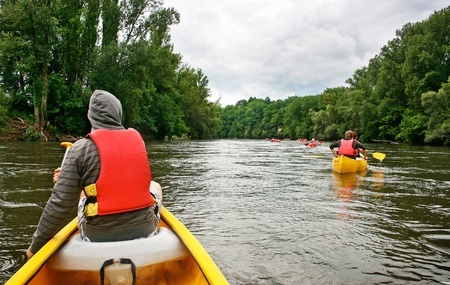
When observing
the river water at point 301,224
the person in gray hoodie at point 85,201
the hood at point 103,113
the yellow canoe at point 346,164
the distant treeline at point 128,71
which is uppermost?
the distant treeline at point 128,71

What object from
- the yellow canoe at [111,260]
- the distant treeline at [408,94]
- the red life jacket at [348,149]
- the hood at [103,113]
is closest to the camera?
the yellow canoe at [111,260]

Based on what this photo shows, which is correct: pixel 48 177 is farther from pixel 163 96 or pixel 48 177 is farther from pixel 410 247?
pixel 163 96

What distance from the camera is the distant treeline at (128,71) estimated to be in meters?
23.0

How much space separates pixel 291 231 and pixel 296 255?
2.86 ft

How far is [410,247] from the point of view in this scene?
13.1ft

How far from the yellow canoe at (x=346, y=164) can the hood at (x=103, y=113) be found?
344 inches

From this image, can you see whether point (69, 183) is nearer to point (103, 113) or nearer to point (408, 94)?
point (103, 113)

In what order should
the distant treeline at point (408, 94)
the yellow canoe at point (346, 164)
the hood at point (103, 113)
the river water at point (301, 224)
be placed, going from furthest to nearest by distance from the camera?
the distant treeline at point (408, 94) → the yellow canoe at point (346, 164) → the river water at point (301, 224) → the hood at point (103, 113)

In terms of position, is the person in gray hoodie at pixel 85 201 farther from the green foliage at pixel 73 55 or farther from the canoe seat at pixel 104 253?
the green foliage at pixel 73 55

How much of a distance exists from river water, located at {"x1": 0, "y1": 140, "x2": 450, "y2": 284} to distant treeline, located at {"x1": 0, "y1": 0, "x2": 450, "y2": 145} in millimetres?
16771

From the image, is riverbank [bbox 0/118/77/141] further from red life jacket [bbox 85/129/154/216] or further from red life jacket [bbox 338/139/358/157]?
red life jacket [bbox 85/129/154/216]

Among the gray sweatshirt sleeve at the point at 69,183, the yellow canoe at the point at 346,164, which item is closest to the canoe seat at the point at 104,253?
the gray sweatshirt sleeve at the point at 69,183

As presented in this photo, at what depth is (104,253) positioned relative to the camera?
2.15 metres

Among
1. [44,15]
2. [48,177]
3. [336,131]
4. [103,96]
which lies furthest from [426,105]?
[103,96]
